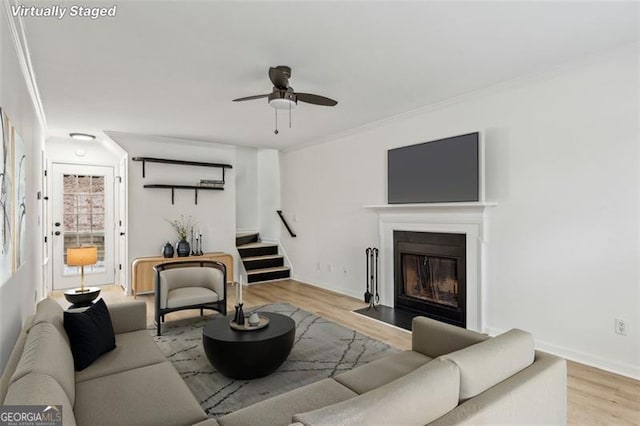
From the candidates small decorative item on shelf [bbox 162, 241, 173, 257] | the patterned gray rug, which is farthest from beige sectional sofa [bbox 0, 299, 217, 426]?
small decorative item on shelf [bbox 162, 241, 173, 257]

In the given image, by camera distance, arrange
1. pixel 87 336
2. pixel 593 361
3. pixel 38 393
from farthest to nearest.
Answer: pixel 593 361
pixel 87 336
pixel 38 393

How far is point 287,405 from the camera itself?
1688mm

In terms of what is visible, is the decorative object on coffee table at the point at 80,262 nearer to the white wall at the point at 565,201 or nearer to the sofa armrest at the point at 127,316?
the sofa armrest at the point at 127,316

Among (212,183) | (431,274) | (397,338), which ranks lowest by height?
(397,338)

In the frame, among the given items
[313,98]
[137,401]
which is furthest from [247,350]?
[313,98]

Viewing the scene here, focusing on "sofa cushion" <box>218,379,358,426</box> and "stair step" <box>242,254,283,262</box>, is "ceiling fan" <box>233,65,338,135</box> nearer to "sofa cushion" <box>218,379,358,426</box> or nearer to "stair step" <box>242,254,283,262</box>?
"sofa cushion" <box>218,379,358,426</box>

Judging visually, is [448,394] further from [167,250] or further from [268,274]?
[268,274]

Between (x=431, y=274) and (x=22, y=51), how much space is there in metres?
4.50

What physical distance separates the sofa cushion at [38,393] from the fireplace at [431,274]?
144 inches

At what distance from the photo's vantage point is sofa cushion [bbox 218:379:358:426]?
1.55 m

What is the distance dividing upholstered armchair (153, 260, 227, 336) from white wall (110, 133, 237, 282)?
1788mm

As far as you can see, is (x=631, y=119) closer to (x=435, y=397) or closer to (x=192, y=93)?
(x=435, y=397)

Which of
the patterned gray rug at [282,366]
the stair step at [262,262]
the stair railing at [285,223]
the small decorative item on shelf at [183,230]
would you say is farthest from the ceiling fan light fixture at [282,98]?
the stair step at [262,262]

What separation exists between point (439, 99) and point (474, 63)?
0.97 m
